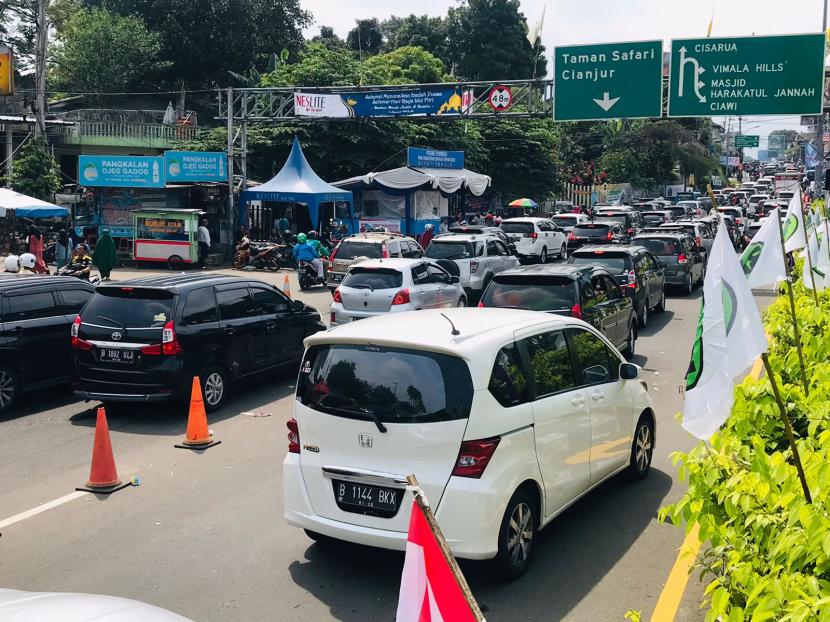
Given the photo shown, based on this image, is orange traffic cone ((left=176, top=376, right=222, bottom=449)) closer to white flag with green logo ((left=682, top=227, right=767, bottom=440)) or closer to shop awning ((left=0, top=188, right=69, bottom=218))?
white flag with green logo ((left=682, top=227, right=767, bottom=440))

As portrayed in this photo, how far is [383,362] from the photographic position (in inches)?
241

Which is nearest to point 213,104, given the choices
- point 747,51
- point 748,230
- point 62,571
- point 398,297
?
point 748,230

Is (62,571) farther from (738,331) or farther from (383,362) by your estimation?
(738,331)

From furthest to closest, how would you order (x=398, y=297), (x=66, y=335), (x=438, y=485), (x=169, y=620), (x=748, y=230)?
(x=748, y=230)
(x=398, y=297)
(x=66, y=335)
(x=438, y=485)
(x=169, y=620)

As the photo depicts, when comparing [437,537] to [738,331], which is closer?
[437,537]

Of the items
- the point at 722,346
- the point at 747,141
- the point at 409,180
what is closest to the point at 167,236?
the point at 409,180

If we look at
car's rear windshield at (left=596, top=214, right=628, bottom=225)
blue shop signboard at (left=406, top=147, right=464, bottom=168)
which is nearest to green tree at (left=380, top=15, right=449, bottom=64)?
blue shop signboard at (left=406, top=147, right=464, bottom=168)

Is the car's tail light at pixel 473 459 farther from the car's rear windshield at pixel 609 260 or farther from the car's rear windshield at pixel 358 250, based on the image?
the car's rear windshield at pixel 358 250

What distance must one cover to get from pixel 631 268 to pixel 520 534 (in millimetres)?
11887

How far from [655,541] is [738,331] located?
3405 millimetres

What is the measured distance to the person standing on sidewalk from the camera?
2869 centimetres

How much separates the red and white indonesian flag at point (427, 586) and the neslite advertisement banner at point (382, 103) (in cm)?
2669

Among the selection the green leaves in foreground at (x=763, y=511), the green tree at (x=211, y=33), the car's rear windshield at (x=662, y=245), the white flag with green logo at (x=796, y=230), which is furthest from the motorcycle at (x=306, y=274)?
the green tree at (x=211, y=33)

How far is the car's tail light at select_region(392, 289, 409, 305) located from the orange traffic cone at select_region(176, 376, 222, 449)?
6.32 metres
